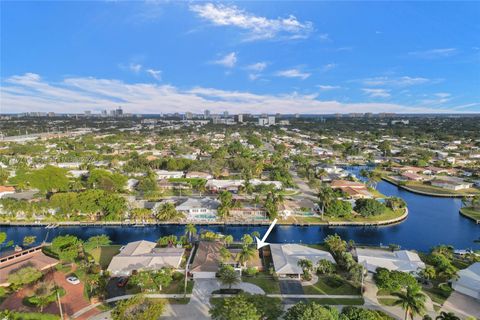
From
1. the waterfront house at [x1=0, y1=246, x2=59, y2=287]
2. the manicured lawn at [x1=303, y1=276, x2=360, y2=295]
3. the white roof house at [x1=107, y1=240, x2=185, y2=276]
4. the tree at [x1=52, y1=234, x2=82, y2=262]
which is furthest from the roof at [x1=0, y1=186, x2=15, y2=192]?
the manicured lawn at [x1=303, y1=276, x2=360, y2=295]

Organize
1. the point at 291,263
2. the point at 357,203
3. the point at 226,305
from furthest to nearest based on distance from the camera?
the point at 357,203 → the point at 291,263 → the point at 226,305

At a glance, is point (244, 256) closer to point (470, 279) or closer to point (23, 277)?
point (23, 277)

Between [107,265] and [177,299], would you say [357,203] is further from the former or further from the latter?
[107,265]

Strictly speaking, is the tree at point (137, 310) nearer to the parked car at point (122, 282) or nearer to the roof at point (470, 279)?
the parked car at point (122, 282)

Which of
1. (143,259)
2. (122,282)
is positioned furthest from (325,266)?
(122,282)

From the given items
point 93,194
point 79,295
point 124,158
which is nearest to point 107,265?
point 79,295

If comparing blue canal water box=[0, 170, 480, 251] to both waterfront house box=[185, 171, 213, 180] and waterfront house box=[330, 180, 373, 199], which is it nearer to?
waterfront house box=[330, 180, 373, 199]
